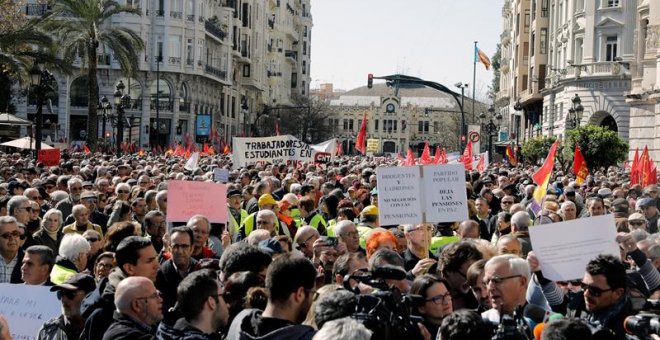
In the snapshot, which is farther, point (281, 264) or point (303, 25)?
point (303, 25)

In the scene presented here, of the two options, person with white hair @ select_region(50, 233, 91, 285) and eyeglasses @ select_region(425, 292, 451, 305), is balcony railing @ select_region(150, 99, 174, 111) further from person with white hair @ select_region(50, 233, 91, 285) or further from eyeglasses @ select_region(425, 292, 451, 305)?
eyeglasses @ select_region(425, 292, 451, 305)

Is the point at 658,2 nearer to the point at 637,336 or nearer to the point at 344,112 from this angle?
the point at 637,336

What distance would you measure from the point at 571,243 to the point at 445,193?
3.79 m

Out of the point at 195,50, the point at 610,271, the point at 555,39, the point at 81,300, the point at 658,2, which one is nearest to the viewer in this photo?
the point at 610,271

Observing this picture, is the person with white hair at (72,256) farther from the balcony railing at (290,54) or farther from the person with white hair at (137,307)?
the balcony railing at (290,54)

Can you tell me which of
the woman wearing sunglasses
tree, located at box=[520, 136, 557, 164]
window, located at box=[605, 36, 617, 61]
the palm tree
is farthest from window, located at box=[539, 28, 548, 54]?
the woman wearing sunglasses

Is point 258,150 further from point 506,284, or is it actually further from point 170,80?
point 170,80

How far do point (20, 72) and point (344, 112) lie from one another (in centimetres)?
14191

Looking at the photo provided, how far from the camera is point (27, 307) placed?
681cm

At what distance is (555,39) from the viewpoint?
64688 millimetres

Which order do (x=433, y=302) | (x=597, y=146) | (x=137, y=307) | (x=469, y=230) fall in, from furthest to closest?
(x=597, y=146)
(x=469, y=230)
(x=433, y=302)
(x=137, y=307)

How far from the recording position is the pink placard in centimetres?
1114

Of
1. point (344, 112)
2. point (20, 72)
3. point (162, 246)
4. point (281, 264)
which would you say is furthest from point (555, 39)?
point (344, 112)

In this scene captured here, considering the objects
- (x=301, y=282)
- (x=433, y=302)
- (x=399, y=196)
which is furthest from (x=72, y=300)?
(x=399, y=196)
